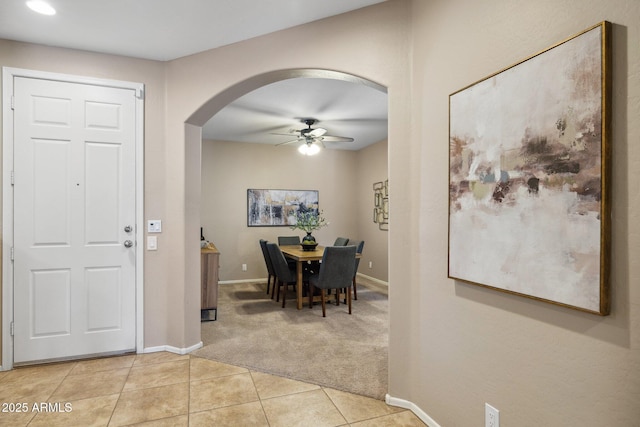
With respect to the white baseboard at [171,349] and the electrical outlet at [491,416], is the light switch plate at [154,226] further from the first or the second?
the electrical outlet at [491,416]

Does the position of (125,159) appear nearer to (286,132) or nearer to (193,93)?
(193,93)

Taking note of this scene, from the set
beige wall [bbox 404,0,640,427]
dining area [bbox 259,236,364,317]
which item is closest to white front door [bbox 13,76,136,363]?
dining area [bbox 259,236,364,317]

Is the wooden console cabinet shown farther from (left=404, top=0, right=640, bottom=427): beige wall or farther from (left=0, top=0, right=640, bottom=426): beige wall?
(left=404, top=0, right=640, bottom=427): beige wall

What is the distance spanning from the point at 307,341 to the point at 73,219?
2319 millimetres

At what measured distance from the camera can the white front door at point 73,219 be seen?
2.69 m

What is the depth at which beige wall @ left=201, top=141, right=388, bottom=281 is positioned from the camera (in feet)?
20.1

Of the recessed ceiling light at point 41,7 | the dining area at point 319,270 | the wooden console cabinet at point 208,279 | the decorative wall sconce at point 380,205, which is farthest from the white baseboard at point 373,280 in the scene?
the recessed ceiling light at point 41,7

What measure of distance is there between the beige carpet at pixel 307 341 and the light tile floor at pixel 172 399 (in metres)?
0.17

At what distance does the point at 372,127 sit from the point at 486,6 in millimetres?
3702

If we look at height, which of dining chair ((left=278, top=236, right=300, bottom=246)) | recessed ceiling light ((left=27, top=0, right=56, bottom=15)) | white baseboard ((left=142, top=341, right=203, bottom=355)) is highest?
recessed ceiling light ((left=27, top=0, right=56, bottom=15))

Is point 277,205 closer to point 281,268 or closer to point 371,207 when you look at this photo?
point 371,207

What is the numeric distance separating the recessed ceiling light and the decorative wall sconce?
478 centimetres

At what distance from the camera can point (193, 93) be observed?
296cm

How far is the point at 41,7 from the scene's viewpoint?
223 cm
